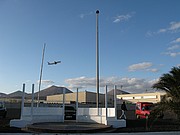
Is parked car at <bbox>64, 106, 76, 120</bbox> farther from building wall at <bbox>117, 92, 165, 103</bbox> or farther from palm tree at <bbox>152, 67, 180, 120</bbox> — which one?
building wall at <bbox>117, 92, 165, 103</bbox>

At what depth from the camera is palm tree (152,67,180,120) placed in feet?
45.3

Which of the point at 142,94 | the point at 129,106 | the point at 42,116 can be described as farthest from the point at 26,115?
the point at 142,94

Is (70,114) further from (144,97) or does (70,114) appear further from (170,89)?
(144,97)

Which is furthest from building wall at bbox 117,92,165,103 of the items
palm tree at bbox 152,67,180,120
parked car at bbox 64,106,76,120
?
palm tree at bbox 152,67,180,120

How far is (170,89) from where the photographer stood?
15.5 meters

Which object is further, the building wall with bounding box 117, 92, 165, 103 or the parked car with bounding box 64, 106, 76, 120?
the building wall with bounding box 117, 92, 165, 103

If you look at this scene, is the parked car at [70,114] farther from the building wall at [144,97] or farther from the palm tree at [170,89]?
the building wall at [144,97]

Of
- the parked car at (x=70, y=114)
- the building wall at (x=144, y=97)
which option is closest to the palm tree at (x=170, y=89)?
the parked car at (x=70, y=114)

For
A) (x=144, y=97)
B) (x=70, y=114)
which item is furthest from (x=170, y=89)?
(x=144, y=97)

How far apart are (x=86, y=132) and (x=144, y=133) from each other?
294 centimetres

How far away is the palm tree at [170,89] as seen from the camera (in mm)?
13812

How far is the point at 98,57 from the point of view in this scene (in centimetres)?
2098

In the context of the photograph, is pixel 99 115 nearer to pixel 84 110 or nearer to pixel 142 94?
pixel 84 110

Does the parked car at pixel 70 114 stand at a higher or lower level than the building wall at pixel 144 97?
lower
